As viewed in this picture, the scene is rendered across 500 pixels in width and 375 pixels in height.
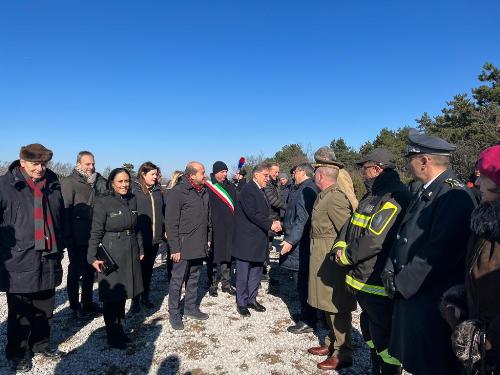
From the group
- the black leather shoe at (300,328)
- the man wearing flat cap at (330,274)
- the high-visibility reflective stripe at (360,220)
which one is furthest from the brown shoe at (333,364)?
the high-visibility reflective stripe at (360,220)

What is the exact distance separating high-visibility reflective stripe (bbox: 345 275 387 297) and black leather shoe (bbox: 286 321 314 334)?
74.9 inches

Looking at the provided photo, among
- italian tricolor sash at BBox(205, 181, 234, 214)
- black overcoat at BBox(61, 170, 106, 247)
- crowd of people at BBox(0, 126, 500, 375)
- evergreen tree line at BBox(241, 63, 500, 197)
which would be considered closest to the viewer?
crowd of people at BBox(0, 126, 500, 375)

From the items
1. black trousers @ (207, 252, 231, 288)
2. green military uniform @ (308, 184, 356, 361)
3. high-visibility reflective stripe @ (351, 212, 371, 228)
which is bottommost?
black trousers @ (207, 252, 231, 288)

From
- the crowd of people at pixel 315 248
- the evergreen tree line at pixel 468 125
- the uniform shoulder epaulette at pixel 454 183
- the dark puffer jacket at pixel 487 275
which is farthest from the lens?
the evergreen tree line at pixel 468 125

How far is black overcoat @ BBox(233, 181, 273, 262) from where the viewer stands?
5414mm

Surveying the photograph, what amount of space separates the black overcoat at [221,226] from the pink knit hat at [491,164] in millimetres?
4718

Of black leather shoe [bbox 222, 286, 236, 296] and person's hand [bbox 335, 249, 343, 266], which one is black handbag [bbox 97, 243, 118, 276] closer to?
person's hand [bbox 335, 249, 343, 266]

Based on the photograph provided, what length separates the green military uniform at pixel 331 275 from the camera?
387 cm

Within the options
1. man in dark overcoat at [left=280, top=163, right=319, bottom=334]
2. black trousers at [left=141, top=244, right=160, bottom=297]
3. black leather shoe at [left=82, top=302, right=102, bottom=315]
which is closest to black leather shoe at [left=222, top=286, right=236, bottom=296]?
black trousers at [left=141, top=244, right=160, bottom=297]

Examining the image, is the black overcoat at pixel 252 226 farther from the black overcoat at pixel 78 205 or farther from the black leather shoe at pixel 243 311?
the black overcoat at pixel 78 205

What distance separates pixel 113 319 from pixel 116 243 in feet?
3.12

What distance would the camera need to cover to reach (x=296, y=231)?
491 cm

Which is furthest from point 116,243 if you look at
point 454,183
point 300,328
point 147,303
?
point 454,183

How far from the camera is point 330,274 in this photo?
13.0ft
